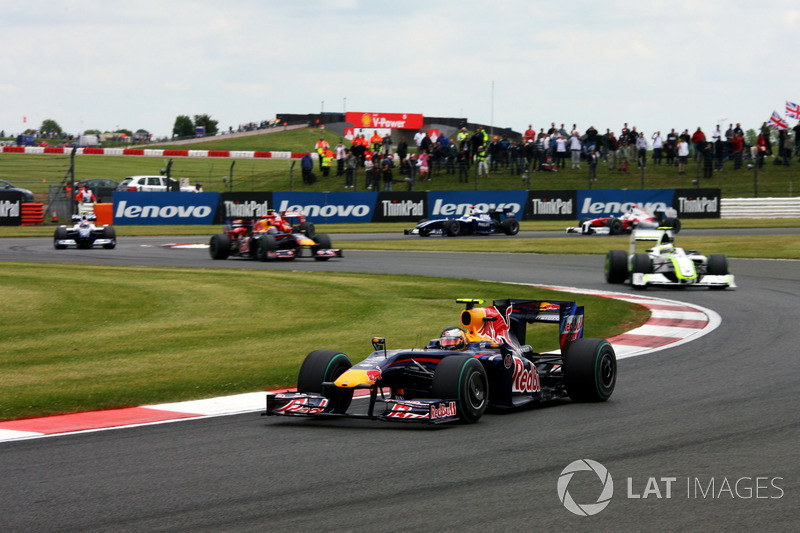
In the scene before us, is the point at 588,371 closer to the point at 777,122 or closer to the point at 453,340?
the point at 453,340

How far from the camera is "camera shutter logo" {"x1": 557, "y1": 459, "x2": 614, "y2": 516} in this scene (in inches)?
216

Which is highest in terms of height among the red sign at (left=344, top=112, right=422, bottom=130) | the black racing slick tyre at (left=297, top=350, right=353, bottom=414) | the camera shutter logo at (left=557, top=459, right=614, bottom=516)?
the red sign at (left=344, top=112, right=422, bottom=130)

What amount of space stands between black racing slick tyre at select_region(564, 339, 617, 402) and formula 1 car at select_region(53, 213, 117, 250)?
23806 millimetres

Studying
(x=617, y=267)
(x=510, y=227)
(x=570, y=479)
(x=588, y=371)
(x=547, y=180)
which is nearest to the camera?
(x=570, y=479)

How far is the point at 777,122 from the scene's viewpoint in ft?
156

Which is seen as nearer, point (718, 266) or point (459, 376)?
point (459, 376)

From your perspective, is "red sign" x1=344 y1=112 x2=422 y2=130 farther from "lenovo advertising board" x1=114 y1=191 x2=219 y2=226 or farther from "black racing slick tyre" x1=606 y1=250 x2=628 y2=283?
"black racing slick tyre" x1=606 y1=250 x2=628 y2=283

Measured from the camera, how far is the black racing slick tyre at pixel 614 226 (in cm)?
3631

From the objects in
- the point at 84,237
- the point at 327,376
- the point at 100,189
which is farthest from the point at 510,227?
the point at 327,376

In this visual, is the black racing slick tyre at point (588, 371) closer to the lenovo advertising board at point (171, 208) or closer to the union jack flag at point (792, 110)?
the lenovo advertising board at point (171, 208)

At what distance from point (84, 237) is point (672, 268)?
18.5 meters

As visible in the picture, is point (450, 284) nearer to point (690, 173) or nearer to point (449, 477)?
point (449, 477)

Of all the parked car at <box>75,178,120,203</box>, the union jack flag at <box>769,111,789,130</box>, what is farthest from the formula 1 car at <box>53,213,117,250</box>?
the union jack flag at <box>769,111,789,130</box>

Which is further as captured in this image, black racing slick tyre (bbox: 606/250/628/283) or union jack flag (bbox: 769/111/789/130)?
union jack flag (bbox: 769/111/789/130)
